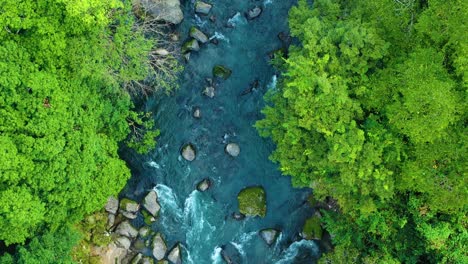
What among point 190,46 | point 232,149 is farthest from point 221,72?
point 232,149

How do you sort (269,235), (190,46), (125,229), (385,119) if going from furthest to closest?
(190,46) → (125,229) → (269,235) → (385,119)

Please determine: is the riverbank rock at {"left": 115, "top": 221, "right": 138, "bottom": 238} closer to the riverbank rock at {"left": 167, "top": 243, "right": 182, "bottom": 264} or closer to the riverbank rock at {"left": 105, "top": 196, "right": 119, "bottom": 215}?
the riverbank rock at {"left": 105, "top": 196, "right": 119, "bottom": 215}

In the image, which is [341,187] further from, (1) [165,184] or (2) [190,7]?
(2) [190,7]


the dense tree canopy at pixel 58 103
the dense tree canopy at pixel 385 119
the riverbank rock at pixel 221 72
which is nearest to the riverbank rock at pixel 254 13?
the riverbank rock at pixel 221 72

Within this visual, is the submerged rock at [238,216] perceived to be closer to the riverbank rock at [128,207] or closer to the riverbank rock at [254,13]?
the riverbank rock at [128,207]

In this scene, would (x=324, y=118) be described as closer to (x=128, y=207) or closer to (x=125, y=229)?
(x=128, y=207)

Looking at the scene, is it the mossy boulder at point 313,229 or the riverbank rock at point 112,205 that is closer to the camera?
the mossy boulder at point 313,229
